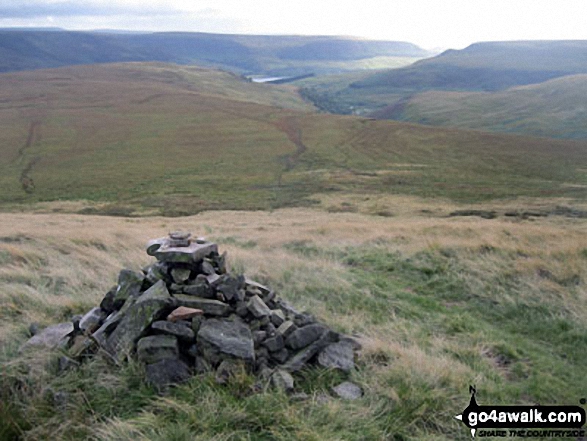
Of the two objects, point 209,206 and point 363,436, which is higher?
point 363,436

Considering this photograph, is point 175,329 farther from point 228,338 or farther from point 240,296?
point 240,296

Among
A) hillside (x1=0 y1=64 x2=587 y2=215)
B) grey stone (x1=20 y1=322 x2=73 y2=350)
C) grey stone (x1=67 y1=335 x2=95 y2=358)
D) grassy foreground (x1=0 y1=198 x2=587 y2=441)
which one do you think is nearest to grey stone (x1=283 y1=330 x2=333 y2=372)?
grassy foreground (x1=0 y1=198 x2=587 y2=441)

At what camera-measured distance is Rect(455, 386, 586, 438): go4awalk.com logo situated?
571cm

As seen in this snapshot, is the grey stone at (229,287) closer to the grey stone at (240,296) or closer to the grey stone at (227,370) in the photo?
the grey stone at (240,296)

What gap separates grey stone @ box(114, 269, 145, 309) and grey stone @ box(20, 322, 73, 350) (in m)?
0.82

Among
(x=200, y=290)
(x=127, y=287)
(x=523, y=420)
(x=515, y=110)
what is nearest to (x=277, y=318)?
(x=200, y=290)

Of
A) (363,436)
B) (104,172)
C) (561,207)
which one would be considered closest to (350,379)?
(363,436)

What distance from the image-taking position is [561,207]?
132ft

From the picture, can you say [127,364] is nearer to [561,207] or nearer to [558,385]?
[558,385]

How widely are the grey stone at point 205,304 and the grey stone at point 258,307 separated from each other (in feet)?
1.44

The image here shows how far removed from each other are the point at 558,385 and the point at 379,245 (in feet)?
30.1

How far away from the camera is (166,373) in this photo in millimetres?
6191

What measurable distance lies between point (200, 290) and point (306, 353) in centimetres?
188

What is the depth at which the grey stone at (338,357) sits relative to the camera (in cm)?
673
